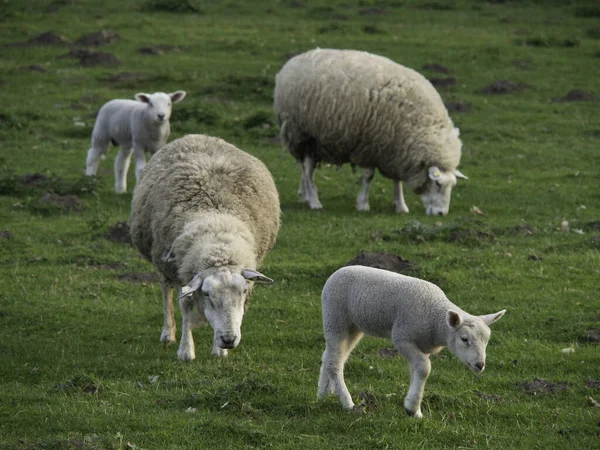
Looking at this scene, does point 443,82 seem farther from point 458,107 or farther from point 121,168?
point 121,168

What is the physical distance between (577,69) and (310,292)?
15780mm

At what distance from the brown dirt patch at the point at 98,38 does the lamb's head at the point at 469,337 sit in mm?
20715

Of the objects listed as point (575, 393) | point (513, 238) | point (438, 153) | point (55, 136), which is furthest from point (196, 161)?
point (55, 136)

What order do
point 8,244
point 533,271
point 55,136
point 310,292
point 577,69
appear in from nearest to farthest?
point 310,292 < point 533,271 < point 8,244 < point 55,136 < point 577,69

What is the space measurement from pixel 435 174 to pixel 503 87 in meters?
8.56

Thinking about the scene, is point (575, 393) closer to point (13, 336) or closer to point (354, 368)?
point (354, 368)

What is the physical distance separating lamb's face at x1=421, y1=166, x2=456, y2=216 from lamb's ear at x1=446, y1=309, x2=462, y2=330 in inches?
340

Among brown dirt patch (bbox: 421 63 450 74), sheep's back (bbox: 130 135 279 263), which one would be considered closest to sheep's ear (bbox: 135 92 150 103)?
sheep's back (bbox: 130 135 279 263)

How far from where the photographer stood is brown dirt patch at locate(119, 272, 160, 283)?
37.7ft

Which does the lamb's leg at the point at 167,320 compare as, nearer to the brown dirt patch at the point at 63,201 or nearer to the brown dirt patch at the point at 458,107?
the brown dirt patch at the point at 63,201

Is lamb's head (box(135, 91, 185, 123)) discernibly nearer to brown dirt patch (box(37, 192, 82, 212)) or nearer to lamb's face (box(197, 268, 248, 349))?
brown dirt patch (box(37, 192, 82, 212))

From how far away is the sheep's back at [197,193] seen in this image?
898 cm

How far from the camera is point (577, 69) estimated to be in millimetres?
24453

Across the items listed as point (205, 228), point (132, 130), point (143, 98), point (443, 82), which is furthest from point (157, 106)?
point (443, 82)
